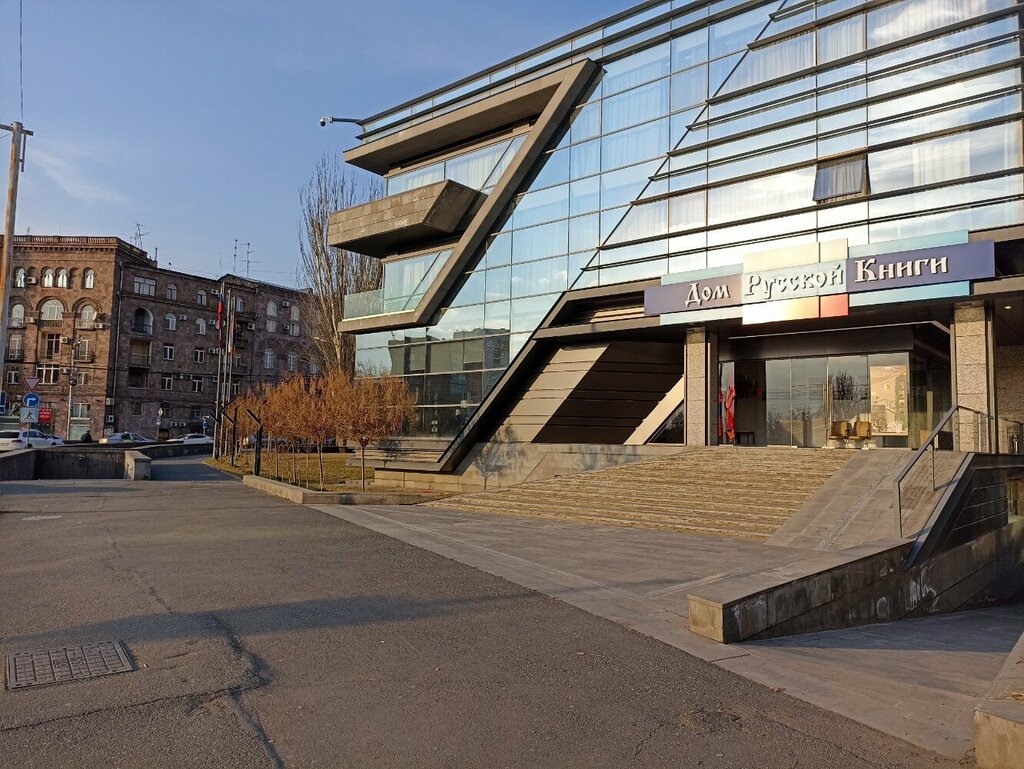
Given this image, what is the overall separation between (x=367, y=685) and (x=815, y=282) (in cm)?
1763

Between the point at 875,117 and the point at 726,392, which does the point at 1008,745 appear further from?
the point at 726,392

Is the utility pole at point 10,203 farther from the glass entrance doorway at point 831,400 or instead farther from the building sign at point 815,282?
the glass entrance doorway at point 831,400

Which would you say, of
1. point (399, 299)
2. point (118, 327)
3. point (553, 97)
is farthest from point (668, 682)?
point (118, 327)

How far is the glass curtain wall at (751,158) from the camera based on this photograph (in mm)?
18078

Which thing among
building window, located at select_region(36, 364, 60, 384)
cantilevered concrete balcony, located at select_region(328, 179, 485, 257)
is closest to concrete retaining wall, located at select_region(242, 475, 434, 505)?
cantilevered concrete balcony, located at select_region(328, 179, 485, 257)

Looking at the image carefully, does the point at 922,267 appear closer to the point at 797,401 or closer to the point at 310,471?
the point at 797,401

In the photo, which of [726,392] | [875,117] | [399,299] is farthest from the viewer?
[399,299]

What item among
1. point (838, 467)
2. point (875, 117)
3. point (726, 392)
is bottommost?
point (838, 467)

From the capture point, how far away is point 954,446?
17781mm

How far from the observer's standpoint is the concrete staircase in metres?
14.4

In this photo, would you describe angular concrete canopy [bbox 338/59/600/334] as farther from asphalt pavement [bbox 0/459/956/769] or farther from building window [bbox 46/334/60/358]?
building window [bbox 46/334/60/358]

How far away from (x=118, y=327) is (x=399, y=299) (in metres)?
47.2

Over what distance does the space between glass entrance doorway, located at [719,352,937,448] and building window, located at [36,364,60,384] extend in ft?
194

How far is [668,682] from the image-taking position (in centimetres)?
552
